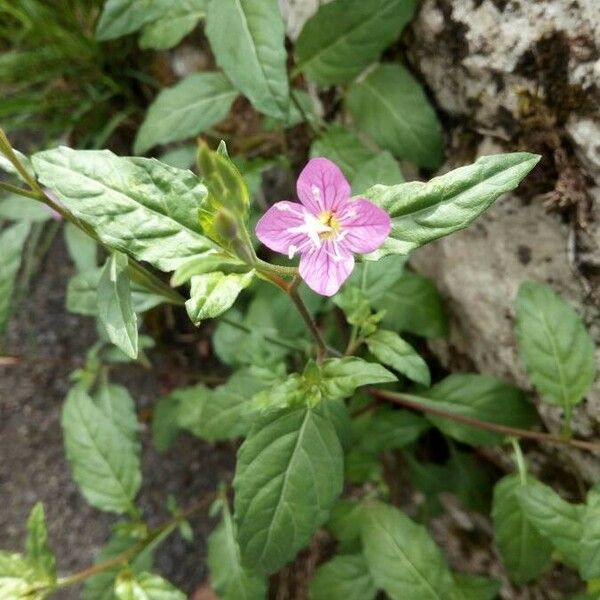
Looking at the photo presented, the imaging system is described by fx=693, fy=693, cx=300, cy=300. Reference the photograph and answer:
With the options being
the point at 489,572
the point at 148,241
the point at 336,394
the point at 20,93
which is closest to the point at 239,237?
the point at 148,241

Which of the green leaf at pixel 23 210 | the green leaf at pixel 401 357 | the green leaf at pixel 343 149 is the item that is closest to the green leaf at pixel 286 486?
the green leaf at pixel 401 357

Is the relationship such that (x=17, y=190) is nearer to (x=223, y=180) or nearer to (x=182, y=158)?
(x=223, y=180)

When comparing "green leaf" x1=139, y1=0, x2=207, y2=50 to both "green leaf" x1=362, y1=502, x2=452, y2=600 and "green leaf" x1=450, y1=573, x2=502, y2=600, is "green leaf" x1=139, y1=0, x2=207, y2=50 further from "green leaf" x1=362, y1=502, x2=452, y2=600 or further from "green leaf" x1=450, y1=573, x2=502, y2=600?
"green leaf" x1=450, y1=573, x2=502, y2=600

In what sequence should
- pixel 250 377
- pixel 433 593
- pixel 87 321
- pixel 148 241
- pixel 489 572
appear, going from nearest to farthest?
pixel 148 241
pixel 433 593
pixel 250 377
pixel 489 572
pixel 87 321

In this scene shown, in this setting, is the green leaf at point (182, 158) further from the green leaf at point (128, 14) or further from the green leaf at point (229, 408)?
the green leaf at point (229, 408)

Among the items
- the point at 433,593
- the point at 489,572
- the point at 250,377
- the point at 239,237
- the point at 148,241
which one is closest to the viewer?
the point at 239,237

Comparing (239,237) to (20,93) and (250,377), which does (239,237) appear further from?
(20,93)

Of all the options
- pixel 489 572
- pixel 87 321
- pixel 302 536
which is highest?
pixel 302 536
